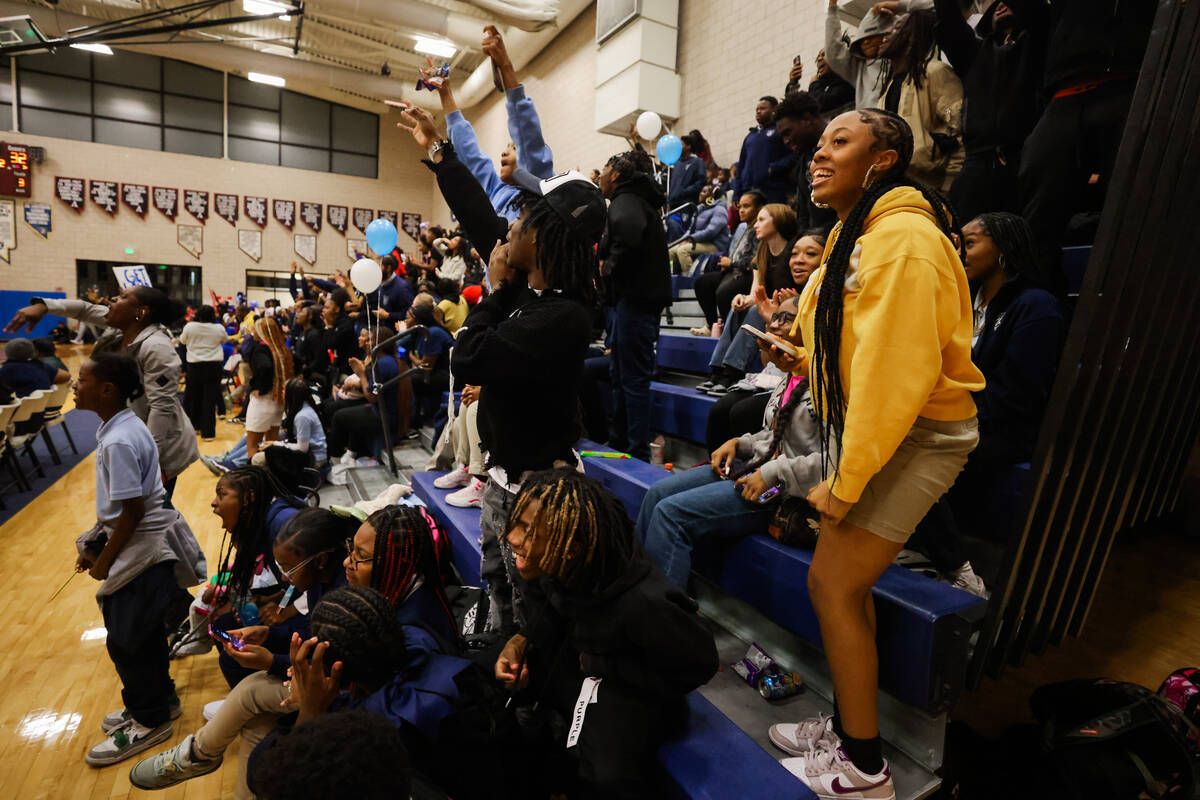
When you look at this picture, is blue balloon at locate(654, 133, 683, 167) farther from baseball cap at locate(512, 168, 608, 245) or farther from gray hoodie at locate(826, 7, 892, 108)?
baseball cap at locate(512, 168, 608, 245)

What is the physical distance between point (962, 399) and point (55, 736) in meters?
3.36

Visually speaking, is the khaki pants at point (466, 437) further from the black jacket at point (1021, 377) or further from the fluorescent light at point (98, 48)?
the fluorescent light at point (98, 48)

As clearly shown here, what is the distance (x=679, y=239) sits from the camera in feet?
20.1

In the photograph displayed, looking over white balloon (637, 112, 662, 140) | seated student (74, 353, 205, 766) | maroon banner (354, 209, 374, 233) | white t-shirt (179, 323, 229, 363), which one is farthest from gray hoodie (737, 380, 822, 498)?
maroon banner (354, 209, 374, 233)

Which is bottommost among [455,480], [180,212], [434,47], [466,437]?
[455,480]

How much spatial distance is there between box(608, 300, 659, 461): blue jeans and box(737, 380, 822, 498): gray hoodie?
1080 millimetres

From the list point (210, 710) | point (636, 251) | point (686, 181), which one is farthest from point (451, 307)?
point (210, 710)

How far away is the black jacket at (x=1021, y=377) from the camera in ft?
6.45

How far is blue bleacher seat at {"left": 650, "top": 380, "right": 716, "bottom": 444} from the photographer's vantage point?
3035 millimetres

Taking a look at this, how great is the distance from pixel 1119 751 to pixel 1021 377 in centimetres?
110

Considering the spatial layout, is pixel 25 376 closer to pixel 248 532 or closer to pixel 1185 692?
pixel 248 532

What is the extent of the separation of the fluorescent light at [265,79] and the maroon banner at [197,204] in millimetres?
3271

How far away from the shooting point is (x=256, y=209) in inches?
628

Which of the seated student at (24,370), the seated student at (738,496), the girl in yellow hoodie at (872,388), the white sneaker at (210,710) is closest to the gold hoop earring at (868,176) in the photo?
the girl in yellow hoodie at (872,388)
